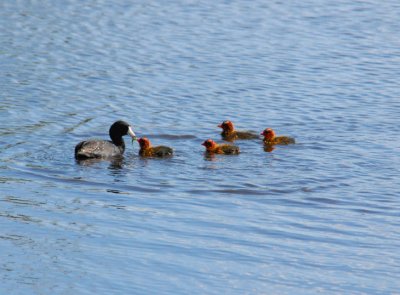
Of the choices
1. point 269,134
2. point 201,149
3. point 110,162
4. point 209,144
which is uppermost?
point 269,134

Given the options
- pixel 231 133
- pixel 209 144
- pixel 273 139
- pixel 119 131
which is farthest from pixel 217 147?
pixel 119 131

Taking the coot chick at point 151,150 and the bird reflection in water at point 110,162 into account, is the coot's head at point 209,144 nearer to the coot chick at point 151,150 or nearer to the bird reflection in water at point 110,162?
the coot chick at point 151,150

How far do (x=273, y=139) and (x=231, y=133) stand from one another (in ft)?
2.22

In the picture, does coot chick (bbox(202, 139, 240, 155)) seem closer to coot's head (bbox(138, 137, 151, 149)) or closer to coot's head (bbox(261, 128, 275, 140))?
coot's head (bbox(261, 128, 275, 140))

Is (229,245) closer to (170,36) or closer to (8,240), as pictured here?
(8,240)

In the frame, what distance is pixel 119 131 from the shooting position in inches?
583

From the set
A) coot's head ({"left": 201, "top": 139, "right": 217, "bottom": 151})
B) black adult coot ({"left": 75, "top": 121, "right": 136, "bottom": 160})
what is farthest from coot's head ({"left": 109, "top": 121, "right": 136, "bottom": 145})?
coot's head ({"left": 201, "top": 139, "right": 217, "bottom": 151})

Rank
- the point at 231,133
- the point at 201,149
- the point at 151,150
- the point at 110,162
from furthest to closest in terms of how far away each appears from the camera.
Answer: the point at 231,133 → the point at 201,149 → the point at 151,150 → the point at 110,162

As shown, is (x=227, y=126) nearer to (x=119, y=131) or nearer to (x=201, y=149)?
(x=201, y=149)

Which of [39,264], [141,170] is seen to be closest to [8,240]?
[39,264]

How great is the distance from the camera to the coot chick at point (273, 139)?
14.8 metres

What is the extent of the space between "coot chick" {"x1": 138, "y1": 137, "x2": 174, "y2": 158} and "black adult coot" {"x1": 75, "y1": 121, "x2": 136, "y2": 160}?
0.30m

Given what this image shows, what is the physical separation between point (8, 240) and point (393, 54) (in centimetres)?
1238

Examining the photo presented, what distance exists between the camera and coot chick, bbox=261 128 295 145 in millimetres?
14750
